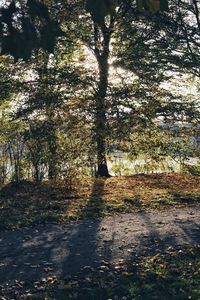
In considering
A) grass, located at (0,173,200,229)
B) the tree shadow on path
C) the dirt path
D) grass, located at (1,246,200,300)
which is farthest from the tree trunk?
grass, located at (1,246,200,300)

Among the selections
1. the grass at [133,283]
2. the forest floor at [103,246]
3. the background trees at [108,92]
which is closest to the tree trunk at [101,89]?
the background trees at [108,92]

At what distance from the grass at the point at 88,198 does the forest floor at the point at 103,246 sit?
0.11ft

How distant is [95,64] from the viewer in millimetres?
18094

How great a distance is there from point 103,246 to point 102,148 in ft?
25.6

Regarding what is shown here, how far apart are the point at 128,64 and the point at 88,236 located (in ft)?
25.8

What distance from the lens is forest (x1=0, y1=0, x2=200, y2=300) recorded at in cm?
852

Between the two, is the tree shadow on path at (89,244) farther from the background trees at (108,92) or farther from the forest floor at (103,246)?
the background trees at (108,92)

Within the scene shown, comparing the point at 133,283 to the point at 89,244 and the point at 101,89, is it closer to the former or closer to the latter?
the point at 89,244

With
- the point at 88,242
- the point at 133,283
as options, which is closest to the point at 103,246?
the point at 88,242

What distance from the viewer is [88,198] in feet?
46.5

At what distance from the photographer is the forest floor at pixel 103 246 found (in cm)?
697

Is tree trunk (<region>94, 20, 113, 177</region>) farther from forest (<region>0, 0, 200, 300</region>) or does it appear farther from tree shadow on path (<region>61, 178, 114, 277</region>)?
tree shadow on path (<region>61, 178, 114, 277</region>)

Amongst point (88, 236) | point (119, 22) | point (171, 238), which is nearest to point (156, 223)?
point (171, 238)

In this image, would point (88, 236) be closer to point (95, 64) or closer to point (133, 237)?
point (133, 237)
